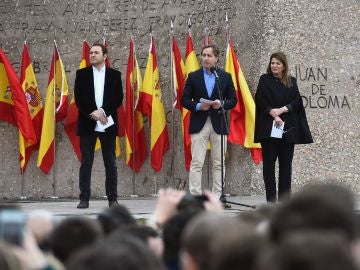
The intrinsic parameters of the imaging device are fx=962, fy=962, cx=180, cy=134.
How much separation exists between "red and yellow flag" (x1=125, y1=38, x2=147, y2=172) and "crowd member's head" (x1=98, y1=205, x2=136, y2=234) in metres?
8.70

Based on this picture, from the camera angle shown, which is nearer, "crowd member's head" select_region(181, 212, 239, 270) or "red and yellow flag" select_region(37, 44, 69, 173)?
"crowd member's head" select_region(181, 212, 239, 270)

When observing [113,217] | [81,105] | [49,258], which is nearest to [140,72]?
[81,105]

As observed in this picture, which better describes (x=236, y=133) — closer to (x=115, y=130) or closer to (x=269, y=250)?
(x=115, y=130)

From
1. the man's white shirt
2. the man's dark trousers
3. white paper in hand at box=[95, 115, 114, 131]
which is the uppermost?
the man's white shirt

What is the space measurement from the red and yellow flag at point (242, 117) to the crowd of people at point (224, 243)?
8.35 meters

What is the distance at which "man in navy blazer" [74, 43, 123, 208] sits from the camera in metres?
9.98

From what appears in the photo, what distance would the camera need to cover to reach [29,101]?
1334 cm

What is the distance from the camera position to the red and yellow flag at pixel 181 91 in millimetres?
12492

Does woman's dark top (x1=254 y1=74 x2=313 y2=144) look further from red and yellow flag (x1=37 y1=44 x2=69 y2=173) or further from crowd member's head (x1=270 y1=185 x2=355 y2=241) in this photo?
crowd member's head (x1=270 y1=185 x2=355 y2=241)

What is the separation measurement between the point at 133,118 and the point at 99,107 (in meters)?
3.08

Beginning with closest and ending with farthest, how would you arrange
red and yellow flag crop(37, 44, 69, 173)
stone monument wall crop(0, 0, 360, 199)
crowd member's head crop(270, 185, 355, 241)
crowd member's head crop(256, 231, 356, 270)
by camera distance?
1. crowd member's head crop(256, 231, 356, 270)
2. crowd member's head crop(270, 185, 355, 241)
3. stone monument wall crop(0, 0, 360, 199)
4. red and yellow flag crop(37, 44, 69, 173)

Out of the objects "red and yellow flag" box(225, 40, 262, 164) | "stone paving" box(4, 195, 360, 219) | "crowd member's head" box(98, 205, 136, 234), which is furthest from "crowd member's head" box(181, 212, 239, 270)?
"red and yellow flag" box(225, 40, 262, 164)

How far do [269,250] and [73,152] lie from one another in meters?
11.6

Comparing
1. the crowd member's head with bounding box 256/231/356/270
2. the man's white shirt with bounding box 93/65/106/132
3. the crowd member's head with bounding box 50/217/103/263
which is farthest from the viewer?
the man's white shirt with bounding box 93/65/106/132
